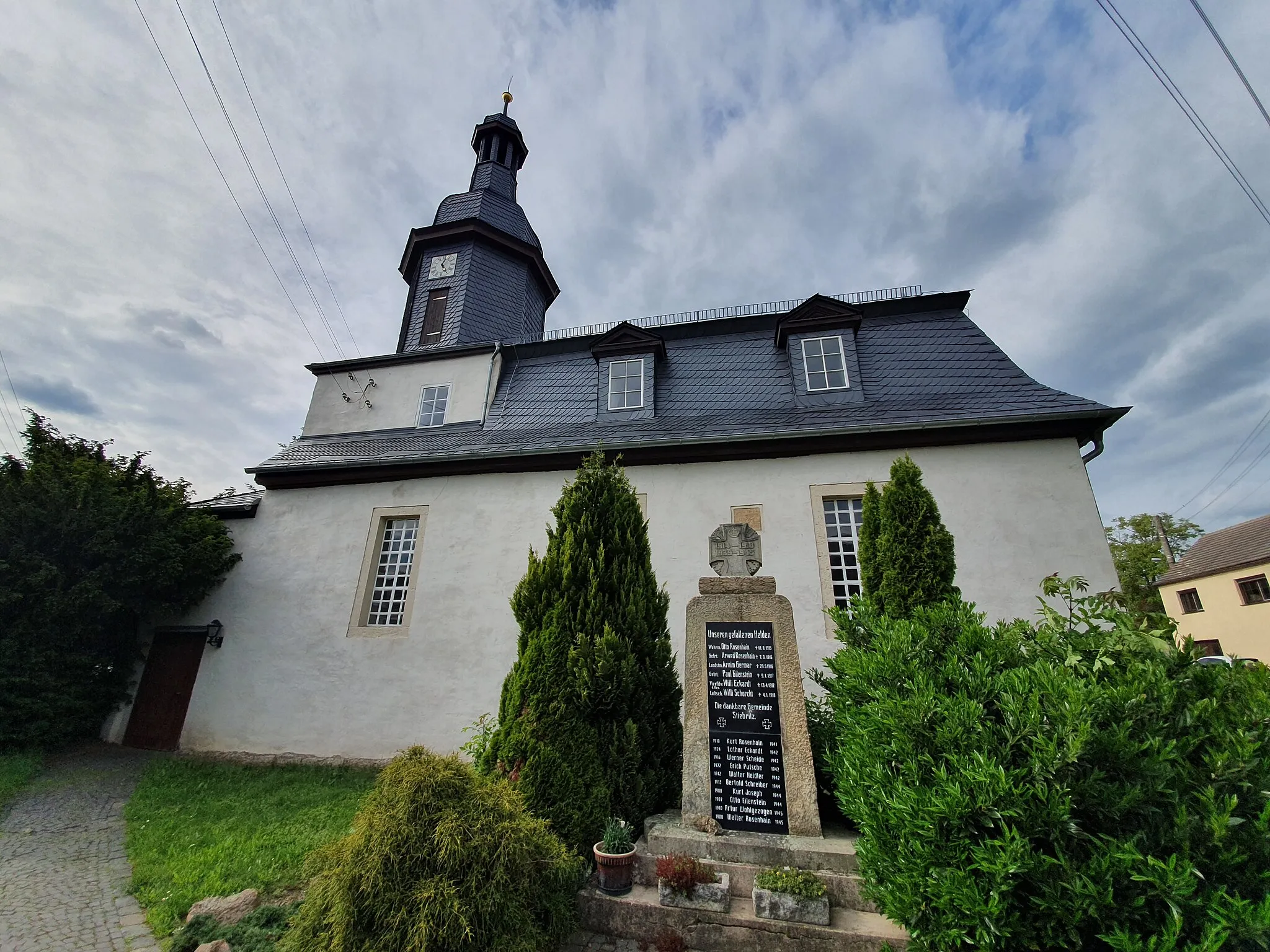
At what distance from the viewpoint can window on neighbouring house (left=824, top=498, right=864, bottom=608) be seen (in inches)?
318

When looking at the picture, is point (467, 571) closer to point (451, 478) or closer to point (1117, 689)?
point (451, 478)

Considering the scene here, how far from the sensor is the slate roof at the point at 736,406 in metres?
8.39

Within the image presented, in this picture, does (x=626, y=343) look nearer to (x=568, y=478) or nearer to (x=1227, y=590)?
(x=568, y=478)

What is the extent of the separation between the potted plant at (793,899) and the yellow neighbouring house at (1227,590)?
25841 millimetres

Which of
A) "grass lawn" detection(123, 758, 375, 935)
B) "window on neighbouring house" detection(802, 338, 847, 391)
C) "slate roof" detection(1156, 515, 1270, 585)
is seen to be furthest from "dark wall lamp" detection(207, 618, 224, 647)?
"slate roof" detection(1156, 515, 1270, 585)

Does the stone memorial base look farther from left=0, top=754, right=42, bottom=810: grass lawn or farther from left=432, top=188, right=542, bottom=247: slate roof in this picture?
→ left=432, top=188, right=542, bottom=247: slate roof

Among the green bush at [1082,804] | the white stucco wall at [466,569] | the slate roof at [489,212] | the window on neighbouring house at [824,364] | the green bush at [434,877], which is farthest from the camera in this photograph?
the slate roof at [489,212]

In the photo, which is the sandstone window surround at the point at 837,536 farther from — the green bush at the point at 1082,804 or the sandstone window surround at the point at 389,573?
the sandstone window surround at the point at 389,573

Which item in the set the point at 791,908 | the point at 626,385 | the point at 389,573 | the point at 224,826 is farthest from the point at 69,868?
the point at 626,385

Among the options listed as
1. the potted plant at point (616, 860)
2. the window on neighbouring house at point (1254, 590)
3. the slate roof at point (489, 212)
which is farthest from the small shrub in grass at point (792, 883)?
the window on neighbouring house at point (1254, 590)

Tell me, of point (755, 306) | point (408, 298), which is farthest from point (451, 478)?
point (408, 298)

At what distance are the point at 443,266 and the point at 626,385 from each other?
8329 mm

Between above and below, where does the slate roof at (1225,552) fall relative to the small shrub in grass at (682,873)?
above

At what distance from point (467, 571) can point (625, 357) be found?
532 cm
